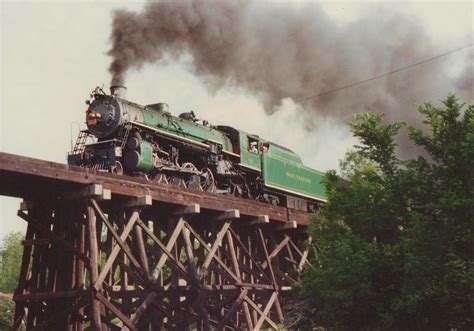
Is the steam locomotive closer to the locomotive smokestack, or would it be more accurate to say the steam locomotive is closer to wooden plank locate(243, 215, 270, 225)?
the locomotive smokestack

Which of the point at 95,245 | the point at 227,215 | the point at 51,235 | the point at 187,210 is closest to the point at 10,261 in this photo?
the point at 227,215

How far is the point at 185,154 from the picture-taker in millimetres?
16547

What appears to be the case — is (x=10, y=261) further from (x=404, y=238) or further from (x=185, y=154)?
(x=404, y=238)

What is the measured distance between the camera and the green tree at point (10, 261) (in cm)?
3872

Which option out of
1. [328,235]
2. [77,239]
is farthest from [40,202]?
[328,235]

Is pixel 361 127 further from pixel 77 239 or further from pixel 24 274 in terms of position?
pixel 24 274

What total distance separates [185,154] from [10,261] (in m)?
32.3

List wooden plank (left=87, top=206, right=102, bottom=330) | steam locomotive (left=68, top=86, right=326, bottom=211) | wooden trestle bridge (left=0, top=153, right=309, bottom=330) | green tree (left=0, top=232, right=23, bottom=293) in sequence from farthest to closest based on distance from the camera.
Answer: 1. green tree (left=0, top=232, right=23, bottom=293)
2. steam locomotive (left=68, top=86, right=326, bottom=211)
3. wooden trestle bridge (left=0, top=153, right=309, bottom=330)
4. wooden plank (left=87, top=206, right=102, bottom=330)

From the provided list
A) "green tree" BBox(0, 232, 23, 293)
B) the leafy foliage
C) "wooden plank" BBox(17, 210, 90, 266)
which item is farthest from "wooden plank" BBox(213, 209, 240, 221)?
"green tree" BBox(0, 232, 23, 293)

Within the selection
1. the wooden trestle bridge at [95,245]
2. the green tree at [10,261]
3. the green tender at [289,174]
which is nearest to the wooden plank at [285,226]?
the green tender at [289,174]

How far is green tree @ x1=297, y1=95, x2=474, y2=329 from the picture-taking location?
1045 centimetres

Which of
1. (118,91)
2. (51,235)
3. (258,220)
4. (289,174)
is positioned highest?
(118,91)

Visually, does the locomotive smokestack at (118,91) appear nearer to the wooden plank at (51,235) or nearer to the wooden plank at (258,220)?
the wooden plank at (51,235)

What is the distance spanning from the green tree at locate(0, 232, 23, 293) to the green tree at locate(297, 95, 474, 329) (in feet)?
99.3
